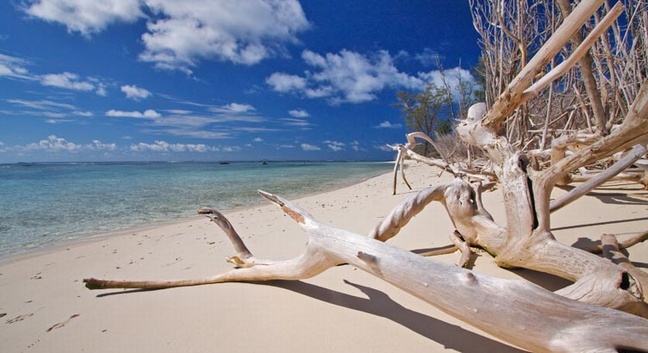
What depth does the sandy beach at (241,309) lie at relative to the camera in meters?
1.69


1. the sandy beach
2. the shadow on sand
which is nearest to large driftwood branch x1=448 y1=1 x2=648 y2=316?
the sandy beach

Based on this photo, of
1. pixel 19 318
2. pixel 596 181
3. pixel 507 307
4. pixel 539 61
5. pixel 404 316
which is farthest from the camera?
pixel 596 181

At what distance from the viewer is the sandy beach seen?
1.69m

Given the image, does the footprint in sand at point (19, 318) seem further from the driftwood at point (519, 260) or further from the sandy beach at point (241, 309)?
the driftwood at point (519, 260)

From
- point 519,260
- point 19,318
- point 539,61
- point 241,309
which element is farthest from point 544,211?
point 19,318

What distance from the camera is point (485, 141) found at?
259 cm

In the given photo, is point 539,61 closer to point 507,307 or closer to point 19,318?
point 507,307

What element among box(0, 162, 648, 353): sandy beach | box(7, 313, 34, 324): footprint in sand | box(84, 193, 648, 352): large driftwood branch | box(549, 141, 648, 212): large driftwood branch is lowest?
box(7, 313, 34, 324): footprint in sand

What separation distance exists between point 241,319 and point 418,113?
3287cm

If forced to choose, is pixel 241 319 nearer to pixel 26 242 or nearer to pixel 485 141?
pixel 485 141

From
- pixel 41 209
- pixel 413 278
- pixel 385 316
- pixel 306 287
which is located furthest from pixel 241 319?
pixel 41 209

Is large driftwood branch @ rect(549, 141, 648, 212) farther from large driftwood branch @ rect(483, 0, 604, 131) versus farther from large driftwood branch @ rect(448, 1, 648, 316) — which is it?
large driftwood branch @ rect(483, 0, 604, 131)

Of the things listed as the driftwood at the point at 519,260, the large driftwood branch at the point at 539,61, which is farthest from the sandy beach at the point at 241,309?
the large driftwood branch at the point at 539,61

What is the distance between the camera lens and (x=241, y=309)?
2.06m
